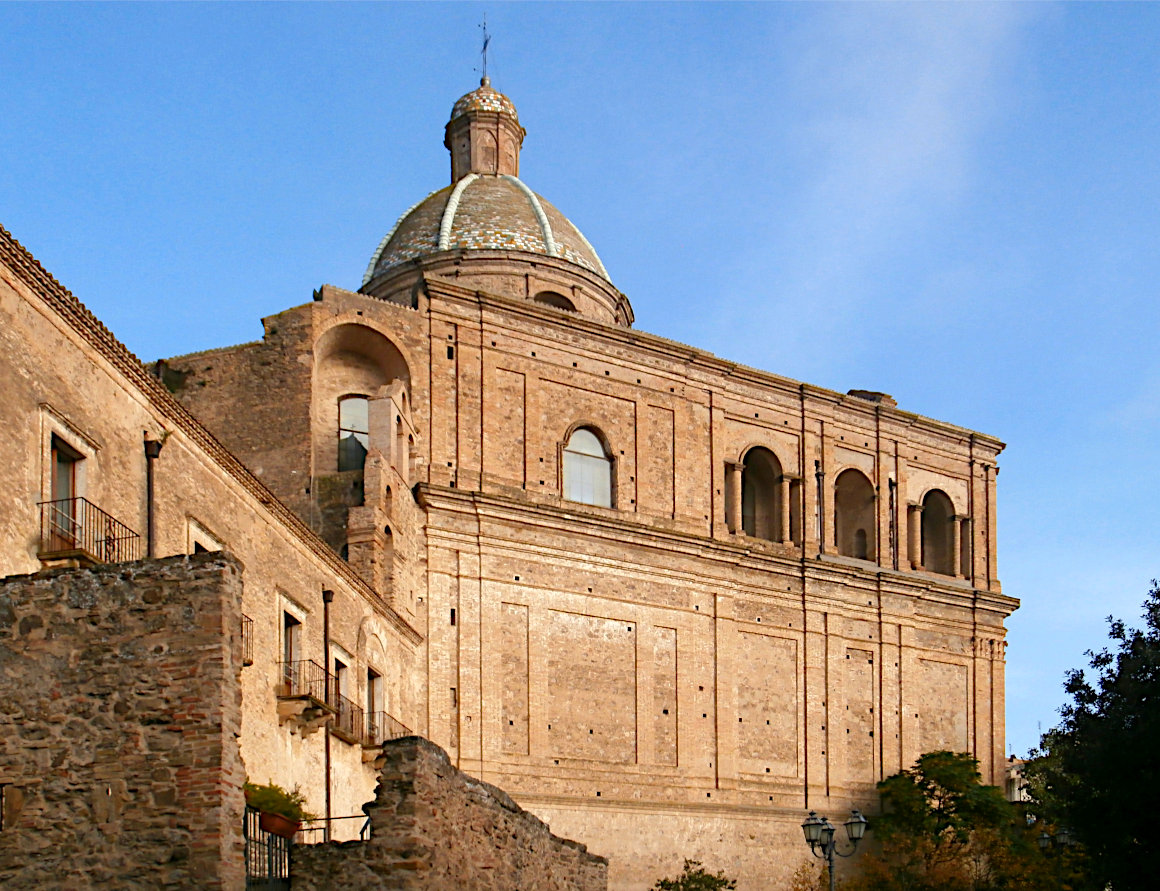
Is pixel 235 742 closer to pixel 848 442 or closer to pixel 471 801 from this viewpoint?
pixel 471 801

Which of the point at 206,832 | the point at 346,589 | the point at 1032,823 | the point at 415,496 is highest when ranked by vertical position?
the point at 415,496

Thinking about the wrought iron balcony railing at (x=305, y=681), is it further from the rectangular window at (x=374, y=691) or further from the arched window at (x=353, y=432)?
the arched window at (x=353, y=432)

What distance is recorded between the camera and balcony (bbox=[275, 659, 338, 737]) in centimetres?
2228

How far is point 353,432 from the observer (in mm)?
34219

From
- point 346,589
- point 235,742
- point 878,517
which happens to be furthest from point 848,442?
point 235,742

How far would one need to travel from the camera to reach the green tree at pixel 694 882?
33875 millimetres

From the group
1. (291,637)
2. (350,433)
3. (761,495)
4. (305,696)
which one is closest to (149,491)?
(305,696)

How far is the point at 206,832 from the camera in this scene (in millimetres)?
12008

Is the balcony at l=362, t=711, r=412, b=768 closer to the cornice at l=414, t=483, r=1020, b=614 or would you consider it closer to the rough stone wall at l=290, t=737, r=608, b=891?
the cornice at l=414, t=483, r=1020, b=614

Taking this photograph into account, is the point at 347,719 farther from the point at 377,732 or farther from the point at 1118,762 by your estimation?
the point at 1118,762

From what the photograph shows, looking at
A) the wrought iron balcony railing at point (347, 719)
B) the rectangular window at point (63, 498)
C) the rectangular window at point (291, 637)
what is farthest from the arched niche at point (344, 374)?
the rectangular window at point (63, 498)

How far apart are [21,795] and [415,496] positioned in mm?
21772

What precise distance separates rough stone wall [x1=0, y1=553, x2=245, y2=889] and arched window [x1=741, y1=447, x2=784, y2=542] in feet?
96.6

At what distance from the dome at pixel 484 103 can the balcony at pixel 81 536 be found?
28769mm
